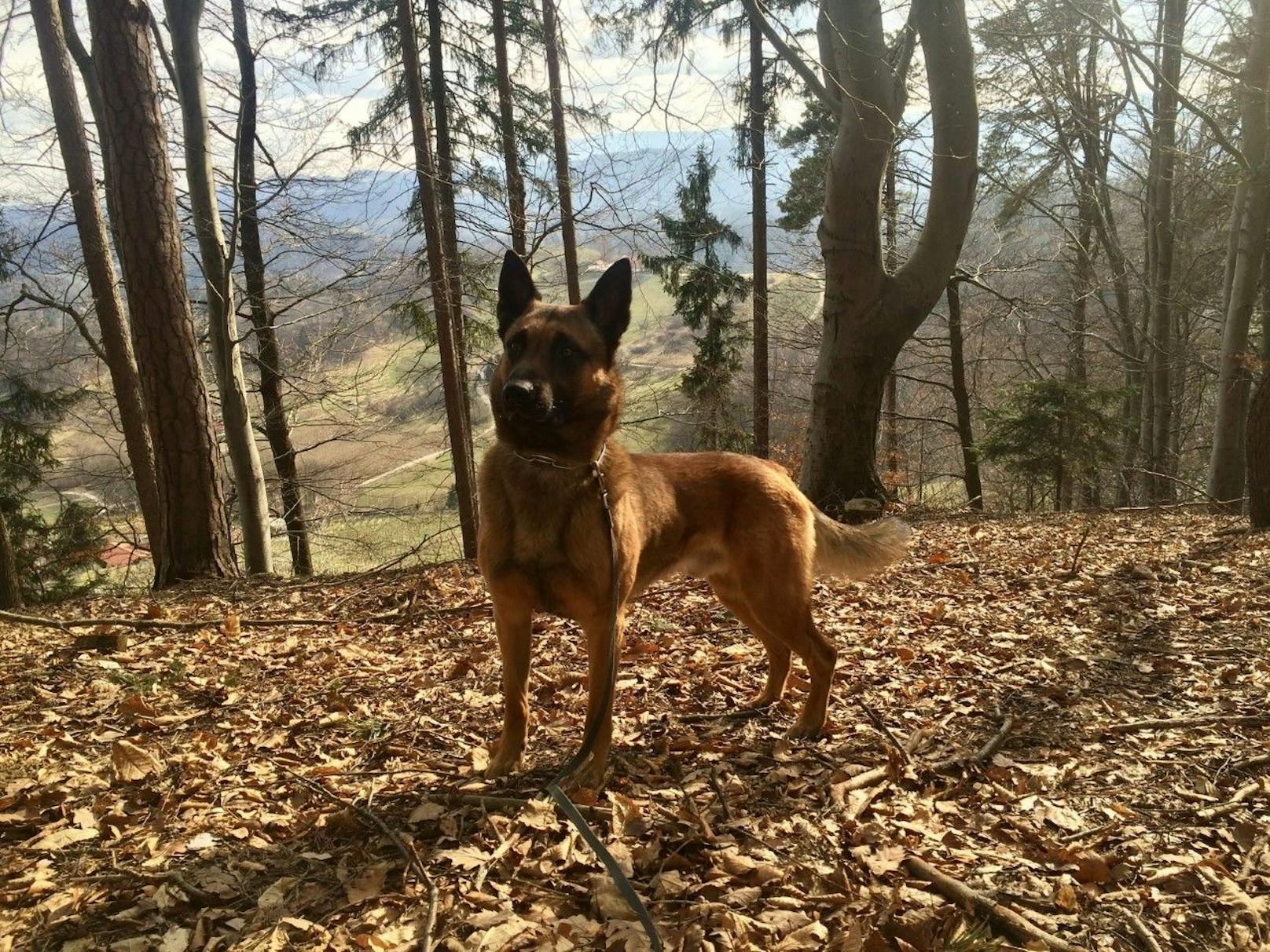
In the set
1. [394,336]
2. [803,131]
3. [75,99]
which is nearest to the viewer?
[75,99]

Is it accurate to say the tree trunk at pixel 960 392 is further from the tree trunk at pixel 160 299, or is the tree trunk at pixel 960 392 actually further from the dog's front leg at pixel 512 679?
the dog's front leg at pixel 512 679

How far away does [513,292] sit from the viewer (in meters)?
4.04

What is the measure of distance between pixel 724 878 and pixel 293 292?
14661mm

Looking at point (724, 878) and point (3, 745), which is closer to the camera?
point (724, 878)

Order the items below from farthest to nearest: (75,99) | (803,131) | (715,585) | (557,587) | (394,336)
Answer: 1. (803,131)
2. (394,336)
3. (75,99)
4. (715,585)
5. (557,587)

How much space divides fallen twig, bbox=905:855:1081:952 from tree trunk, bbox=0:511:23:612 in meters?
8.87

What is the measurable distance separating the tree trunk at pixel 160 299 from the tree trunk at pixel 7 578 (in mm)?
1287

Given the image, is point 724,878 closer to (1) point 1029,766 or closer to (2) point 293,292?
(1) point 1029,766

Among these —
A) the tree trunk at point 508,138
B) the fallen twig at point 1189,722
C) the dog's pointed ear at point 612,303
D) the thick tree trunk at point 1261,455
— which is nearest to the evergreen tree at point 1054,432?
the thick tree trunk at point 1261,455

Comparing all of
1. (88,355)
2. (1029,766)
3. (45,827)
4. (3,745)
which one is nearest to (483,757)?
(45,827)

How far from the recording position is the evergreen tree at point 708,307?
20.1 metres

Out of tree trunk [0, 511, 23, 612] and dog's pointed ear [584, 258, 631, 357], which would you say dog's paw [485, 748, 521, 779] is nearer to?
dog's pointed ear [584, 258, 631, 357]

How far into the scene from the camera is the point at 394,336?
13984 mm

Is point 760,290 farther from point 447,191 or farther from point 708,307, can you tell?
point 447,191
